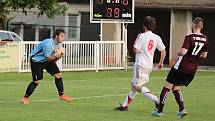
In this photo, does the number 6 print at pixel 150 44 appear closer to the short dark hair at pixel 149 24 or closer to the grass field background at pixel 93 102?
the short dark hair at pixel 149 24

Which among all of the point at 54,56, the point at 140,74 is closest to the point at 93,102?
the point at 54,56

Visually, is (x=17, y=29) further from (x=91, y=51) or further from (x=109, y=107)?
(x=109, y=107)

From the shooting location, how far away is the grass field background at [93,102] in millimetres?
13805

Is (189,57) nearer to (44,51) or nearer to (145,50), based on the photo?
(145,50)

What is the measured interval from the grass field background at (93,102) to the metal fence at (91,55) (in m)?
4.23

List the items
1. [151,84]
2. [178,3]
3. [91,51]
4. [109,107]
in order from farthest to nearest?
[178,3], [91,51], [151,84], [109,107]

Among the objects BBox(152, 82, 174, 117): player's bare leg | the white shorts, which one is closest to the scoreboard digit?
the white shorts

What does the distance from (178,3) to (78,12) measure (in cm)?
805

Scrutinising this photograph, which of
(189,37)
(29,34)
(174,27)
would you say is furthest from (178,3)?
(189,37)

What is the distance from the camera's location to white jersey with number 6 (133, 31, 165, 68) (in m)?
14.5

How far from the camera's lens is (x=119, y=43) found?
110ft

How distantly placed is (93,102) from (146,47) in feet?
10.2

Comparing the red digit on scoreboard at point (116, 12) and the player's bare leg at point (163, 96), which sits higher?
the red digit on scoreboard at point (116, 12)

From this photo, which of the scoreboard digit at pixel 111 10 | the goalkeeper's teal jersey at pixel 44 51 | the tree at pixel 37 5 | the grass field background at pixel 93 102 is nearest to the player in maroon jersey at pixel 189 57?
the grass field background at pixel 93 102
